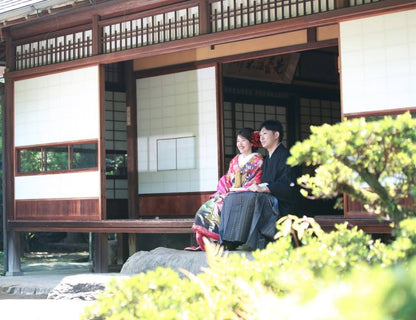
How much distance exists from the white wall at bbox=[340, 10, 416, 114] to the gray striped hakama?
45.0 inches

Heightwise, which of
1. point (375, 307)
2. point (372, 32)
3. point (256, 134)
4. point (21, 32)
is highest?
point (21, 32)

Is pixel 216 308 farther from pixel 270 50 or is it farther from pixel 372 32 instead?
pixel 270 50

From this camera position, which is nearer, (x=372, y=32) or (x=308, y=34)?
(x=372, y=32)

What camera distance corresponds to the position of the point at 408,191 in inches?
132

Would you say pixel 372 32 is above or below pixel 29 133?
above

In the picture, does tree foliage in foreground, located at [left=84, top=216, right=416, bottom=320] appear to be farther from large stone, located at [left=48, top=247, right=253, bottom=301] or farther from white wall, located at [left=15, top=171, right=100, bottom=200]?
white wall, located at [left=15, top=171, right=100, bottom=200]

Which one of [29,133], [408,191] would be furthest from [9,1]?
[408,191]

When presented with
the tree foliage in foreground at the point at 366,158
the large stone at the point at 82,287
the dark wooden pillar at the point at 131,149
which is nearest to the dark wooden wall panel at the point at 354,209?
the large stone at the point at 82,287

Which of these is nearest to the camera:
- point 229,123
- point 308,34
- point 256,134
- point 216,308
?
point 216,308

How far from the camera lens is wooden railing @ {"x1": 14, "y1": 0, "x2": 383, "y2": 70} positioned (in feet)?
23.7

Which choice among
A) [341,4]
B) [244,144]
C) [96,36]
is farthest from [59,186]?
[341,4]

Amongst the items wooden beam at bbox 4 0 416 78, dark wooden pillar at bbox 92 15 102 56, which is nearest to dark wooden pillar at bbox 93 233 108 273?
wooden beam at bbox 4 0 416 78

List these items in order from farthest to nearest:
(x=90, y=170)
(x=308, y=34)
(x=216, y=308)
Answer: (x=90, y=170), (x=308, y=34), (x=216, y=308)

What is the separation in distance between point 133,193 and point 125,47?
244cm
